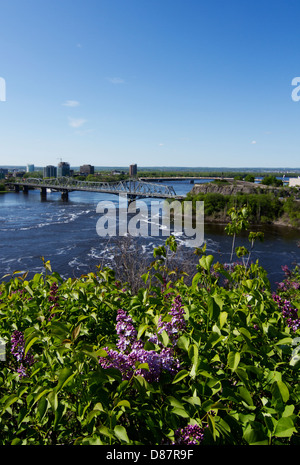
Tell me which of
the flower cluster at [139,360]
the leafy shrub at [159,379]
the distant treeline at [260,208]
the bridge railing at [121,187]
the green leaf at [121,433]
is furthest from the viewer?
the bridge railing at [121,187]

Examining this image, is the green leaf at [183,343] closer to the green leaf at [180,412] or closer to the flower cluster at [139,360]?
the flower cluster at [139,360]

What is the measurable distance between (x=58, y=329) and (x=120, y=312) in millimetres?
410

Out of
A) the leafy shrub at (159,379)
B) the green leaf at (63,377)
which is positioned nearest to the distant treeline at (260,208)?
the leafy shrub at (159,379)

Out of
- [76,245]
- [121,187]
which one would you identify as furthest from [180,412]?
[121,187]

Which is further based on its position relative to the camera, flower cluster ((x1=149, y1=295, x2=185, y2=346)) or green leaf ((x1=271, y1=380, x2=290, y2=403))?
flower cluster ((x1=149, y1=295, x2=185, y2=346))

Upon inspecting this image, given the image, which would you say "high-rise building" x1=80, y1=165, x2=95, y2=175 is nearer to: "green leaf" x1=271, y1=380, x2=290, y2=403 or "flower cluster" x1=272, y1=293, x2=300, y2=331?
"flower cluster" x1=272, y1=293, x2=300, y2=331

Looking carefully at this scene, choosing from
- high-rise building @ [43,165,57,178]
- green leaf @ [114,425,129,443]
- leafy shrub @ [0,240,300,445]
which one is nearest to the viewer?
green leaf @ [114,425,129,443]

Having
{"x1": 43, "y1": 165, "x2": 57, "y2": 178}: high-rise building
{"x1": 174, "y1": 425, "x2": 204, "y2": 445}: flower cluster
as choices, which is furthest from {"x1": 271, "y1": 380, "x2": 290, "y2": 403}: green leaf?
{"x1": 43, "y1": 165, "x2": 57, "y2": 178}: high-rise building

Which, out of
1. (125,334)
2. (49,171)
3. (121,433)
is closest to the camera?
(121,433)

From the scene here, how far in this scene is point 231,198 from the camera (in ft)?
121

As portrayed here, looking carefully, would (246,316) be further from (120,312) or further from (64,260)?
(64,260)

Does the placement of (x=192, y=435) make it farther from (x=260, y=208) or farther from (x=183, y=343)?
(x=260, y=208)

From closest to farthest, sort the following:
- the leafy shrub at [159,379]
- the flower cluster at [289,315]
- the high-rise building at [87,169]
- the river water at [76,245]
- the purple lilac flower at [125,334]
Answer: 1. the leafy shrub at [159,379]
2. the purple lilac flower at [125,334]
3. the flower cluster at [289,315]
4. the river water at [76,245]
5. the high-rise building at [87,169]
